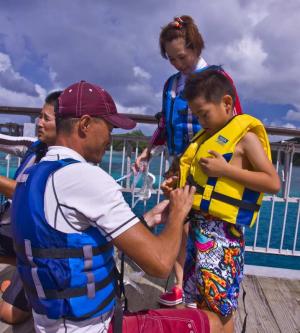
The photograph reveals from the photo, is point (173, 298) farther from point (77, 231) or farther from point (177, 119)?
point (77, 231)

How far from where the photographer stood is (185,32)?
1982mm

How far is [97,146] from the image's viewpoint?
1222 millimetres

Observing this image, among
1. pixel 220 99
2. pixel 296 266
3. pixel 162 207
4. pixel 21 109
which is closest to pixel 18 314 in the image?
pixel 162 207

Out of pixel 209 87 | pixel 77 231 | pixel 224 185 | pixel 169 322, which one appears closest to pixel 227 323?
pixel 169 322

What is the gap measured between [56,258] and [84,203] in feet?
0.68

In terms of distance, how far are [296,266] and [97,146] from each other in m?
4.95

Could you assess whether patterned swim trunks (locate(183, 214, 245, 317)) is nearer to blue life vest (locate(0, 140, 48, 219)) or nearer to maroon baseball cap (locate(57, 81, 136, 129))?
maroon baseball cap (locate(57, 81, 136, 129))

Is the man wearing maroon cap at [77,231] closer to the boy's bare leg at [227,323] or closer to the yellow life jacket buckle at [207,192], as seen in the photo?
the yellow life jacket buckle at [207,192]

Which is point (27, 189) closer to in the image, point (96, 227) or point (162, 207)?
point (96, 227)

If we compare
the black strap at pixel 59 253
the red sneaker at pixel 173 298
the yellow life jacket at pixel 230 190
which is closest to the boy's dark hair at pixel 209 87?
the yellow life jacket at pixel 230 190

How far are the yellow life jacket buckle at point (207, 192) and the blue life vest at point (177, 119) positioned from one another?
57 cm

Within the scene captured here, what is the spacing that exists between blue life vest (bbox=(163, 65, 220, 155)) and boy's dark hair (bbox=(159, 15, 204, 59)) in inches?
9.0

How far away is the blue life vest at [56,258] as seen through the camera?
1061mm

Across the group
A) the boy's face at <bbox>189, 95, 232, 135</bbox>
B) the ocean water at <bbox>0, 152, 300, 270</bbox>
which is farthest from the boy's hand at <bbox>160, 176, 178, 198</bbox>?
the ocean water at <bbox>0, 152, 300, 270</bbox>
